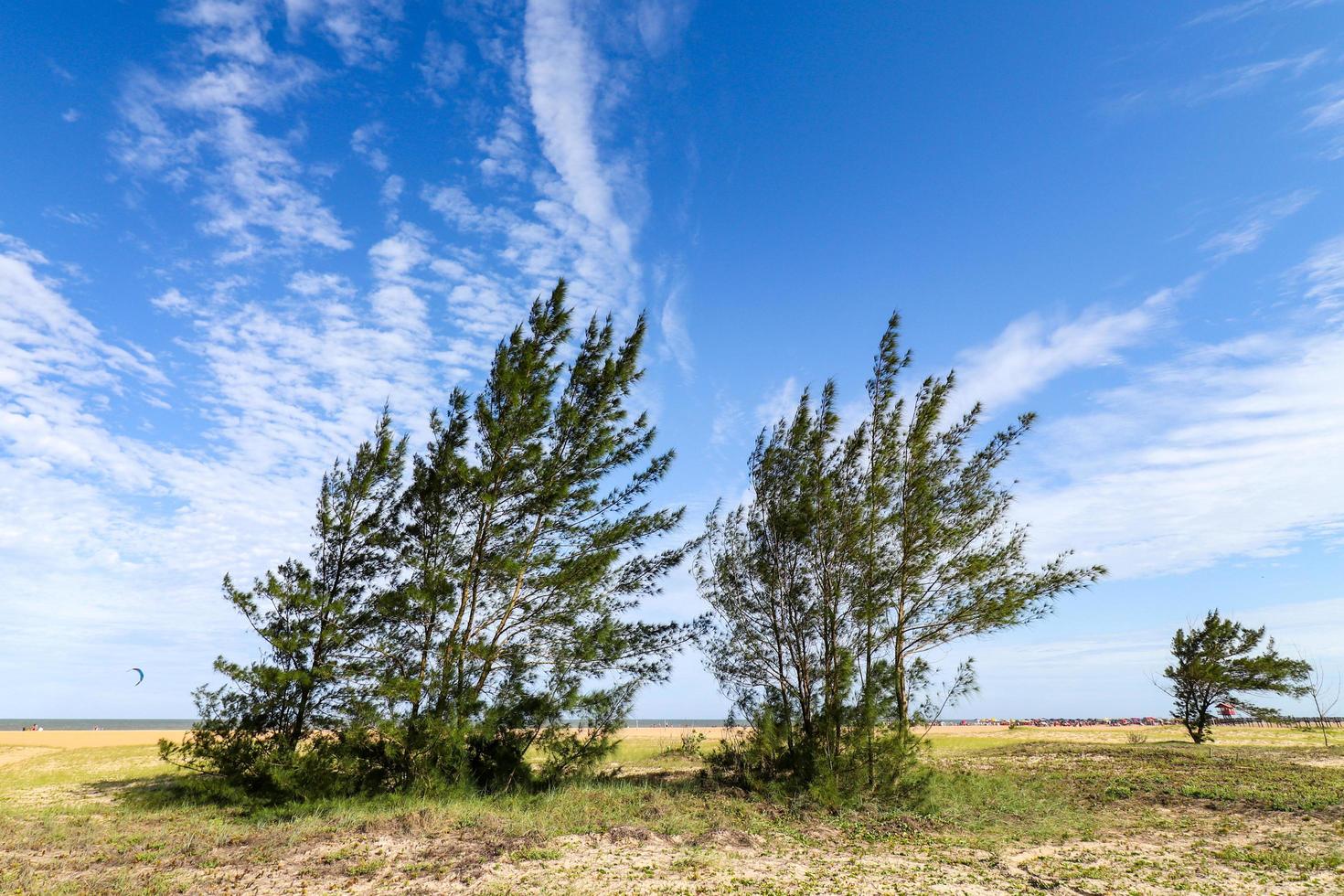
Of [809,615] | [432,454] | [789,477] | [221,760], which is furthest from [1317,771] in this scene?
[221,760]

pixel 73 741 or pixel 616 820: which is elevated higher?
pixel 616 820

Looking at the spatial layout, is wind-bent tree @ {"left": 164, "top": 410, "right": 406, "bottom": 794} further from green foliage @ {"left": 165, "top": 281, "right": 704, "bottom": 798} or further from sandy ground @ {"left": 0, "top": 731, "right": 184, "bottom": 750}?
sandy ground @ {"left": 0, "top": 731, "right": 184, "bottom": 750}

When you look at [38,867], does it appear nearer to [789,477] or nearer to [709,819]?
[709,819]

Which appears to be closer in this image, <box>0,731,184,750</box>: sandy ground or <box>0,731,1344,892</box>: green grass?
<box>0,731,1344,892</box>: green grass

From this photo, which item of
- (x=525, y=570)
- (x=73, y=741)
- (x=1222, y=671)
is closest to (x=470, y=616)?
(x=525, y=570)

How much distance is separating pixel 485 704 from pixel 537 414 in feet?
22.8

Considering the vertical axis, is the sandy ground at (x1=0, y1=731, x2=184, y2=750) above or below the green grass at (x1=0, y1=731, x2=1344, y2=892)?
below

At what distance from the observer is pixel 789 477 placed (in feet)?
64.1

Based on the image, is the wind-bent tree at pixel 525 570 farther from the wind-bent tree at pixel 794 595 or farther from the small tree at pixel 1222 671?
the small tree at pixel 1222 671

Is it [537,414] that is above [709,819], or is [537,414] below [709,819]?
above

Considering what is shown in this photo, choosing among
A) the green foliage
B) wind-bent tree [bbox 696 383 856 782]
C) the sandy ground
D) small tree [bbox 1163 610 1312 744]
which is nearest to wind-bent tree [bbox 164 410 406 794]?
the green foliage

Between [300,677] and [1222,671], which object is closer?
[300,677]

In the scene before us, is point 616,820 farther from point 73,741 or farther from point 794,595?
point 73,741

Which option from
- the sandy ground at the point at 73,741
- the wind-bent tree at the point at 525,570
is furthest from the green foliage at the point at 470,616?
the sandy ground at the point at 73,741
